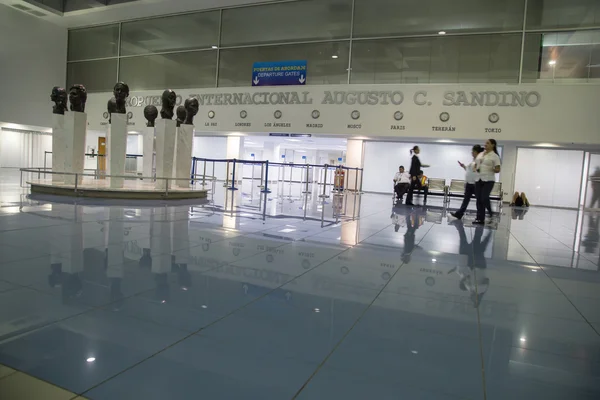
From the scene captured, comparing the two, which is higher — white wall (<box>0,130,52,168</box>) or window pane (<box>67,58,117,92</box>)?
window pane (<box>67,58,117,92</box>)

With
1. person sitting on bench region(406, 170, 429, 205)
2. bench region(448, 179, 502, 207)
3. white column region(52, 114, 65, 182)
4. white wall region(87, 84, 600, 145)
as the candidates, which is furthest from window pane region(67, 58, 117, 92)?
bench region(448, 179, 502, 207)

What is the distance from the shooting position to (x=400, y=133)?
16141 millimetres

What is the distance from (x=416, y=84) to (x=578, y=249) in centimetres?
1143

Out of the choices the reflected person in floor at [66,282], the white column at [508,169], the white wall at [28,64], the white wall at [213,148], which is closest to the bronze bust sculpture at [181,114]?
the reflected person in floor at [66,282]

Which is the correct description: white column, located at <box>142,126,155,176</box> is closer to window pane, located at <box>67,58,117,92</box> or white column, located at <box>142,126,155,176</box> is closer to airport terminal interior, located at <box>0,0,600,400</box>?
airport terminal interior, located at <box>0,0,600,400</box>

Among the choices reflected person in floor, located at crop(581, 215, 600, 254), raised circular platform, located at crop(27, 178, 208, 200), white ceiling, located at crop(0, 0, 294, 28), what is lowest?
reflected person in floor, located at crop(581, 215, 600, 254)

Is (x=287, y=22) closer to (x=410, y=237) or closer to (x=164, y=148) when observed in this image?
(x=164, y=148)

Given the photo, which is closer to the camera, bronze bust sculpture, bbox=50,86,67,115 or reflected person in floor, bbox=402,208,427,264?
reflected person in floor, bbox=402,208,427,264

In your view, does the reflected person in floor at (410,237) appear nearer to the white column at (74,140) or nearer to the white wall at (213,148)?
the white column at (74,140)

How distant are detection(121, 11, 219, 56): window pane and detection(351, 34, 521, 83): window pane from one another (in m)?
7.41

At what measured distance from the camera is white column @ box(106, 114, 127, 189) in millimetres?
8734

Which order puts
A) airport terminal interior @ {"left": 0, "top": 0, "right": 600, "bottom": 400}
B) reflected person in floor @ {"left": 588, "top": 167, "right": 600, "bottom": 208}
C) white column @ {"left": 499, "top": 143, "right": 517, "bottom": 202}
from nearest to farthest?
airport terminal interior @ {"left": 0, "top": 0, "right": 600, "bottom": 400} < reflected person in floor @ {"left": 588, "top": 167, "right": 600, "bottom": 208} < white column @ {"left": 499, "top": 143, "right": 517, "bottom": 202}

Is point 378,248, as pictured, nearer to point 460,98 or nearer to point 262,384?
point 262,384

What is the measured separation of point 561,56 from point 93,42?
73.7 ft
